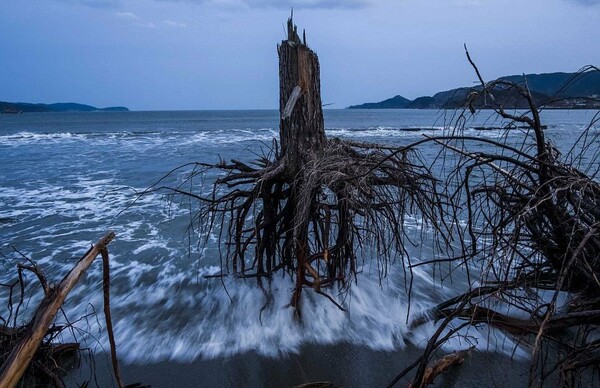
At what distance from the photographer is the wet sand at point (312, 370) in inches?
169

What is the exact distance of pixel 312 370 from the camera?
451 cm

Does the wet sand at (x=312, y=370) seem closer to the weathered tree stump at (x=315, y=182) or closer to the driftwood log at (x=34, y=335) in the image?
the weathered tree stump at (x=315, y=182)

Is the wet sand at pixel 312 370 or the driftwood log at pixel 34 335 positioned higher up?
the driftwood log at pixel 34 335

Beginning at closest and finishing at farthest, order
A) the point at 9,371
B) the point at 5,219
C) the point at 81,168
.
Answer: the point at 9,371, the point at 5,219, the point at 81,168

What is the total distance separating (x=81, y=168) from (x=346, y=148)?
61.7 ft

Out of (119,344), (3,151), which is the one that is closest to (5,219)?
(119,344)

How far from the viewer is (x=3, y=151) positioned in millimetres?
28406

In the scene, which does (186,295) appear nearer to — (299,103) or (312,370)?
(312,370)

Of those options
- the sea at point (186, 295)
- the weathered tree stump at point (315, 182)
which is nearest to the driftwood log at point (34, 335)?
the sea at point (186, 295)

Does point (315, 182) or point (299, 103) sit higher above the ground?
point (299, 103)

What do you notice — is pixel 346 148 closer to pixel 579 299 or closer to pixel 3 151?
pixel 579 299

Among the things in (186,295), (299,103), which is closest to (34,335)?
(299,103)

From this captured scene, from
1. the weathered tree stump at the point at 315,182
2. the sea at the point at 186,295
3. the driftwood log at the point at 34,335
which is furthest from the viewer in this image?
the sea at the point at 186,295

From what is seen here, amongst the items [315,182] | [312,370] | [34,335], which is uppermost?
[315,182]
